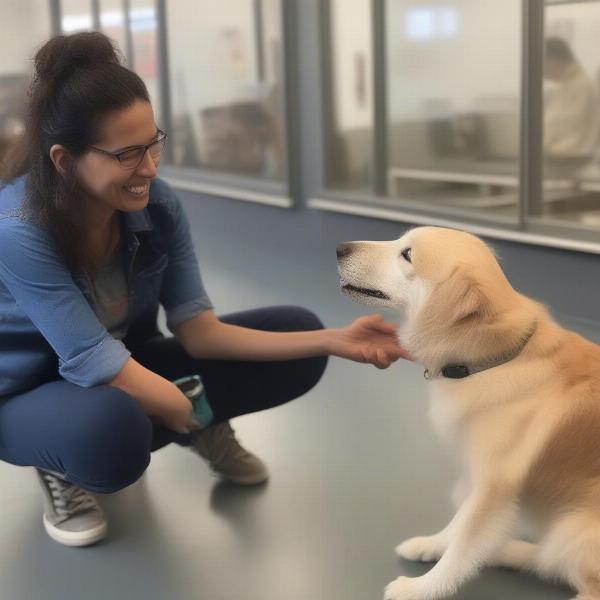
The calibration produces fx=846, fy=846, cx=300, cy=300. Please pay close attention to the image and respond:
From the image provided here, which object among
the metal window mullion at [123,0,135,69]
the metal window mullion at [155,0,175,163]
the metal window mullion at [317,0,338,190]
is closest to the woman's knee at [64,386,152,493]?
the metal window mullion at [317,0,338,190]

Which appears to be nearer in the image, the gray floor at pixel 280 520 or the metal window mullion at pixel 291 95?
the gray floor at pixel 280 520

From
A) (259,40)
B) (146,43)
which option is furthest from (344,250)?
(146,43)

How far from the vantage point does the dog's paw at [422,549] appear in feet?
5.32

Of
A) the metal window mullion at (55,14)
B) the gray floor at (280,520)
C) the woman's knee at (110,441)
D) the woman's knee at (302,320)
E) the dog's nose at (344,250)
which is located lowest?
the gray floor at (280,520)

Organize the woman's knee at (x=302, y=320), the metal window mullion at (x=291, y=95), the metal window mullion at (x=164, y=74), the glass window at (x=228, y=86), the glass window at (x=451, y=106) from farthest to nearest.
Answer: the metal window mullion at (x=164, y=74)
the glass window at (x=228, y=86)
the metal window mullion at (x=291, y=95)
the glass window at (x=451, y=106)
the woman's knee at (x=302, y=320)

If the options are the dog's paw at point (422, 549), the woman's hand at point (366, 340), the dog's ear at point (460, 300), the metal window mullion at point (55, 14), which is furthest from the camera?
the metal window mullion at point (55, 14)

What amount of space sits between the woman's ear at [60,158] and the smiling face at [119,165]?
0.07 ft

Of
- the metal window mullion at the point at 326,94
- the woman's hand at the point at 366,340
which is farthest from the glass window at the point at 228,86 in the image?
the woman's hand at the point at 366,340

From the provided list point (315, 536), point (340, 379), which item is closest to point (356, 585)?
point (315, 536)

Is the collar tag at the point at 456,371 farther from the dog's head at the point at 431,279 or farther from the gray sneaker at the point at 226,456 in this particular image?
the gray sneaker at the point at 226,456

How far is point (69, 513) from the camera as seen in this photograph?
5.90ft

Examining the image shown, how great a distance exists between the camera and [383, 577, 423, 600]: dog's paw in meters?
1.47

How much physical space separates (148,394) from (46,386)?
0.21 meters

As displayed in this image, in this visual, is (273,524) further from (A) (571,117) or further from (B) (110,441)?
(A) (571,117)
